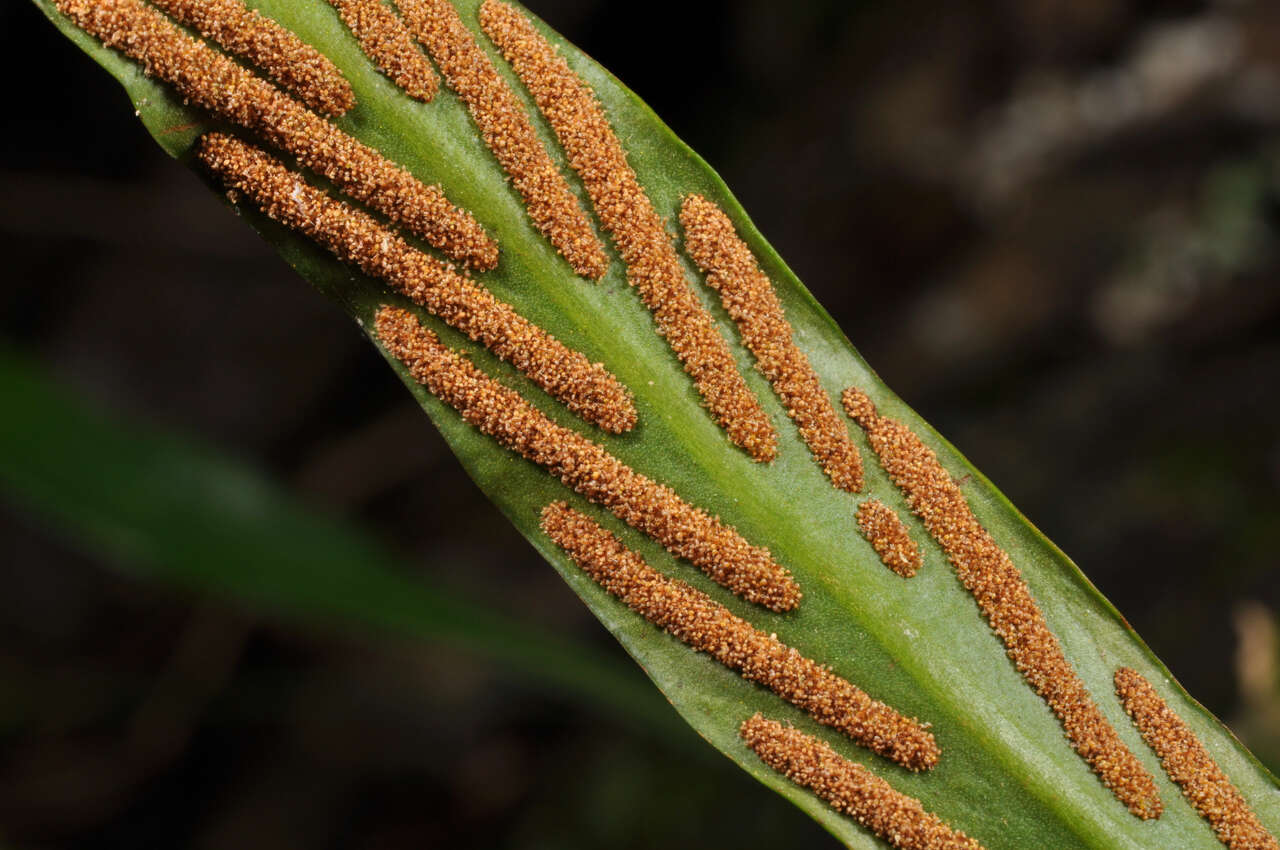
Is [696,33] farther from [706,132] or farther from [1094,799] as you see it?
[1094,799]

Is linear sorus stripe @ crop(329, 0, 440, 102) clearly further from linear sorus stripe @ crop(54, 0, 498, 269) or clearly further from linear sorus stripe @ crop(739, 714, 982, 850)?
linear sorus stripe @ crop(739, 714, 982, 850)

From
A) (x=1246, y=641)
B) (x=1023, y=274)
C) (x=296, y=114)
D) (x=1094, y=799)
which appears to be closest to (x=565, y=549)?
(x=296, y=114)

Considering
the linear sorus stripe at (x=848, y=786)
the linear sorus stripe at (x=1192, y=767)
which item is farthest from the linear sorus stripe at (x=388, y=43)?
the linear sorus stripe at (x=1192, y=767)

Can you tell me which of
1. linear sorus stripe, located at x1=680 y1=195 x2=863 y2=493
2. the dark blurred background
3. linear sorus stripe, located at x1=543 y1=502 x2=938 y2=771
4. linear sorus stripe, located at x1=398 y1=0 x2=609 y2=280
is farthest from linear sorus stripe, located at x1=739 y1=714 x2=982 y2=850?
the dark blurred background

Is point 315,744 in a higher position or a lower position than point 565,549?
lower

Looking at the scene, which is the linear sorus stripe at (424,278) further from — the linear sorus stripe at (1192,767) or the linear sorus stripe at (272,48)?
the linear sorus stripe at (1192,767)

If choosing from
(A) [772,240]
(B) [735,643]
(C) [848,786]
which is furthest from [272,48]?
(A) [772,240]
